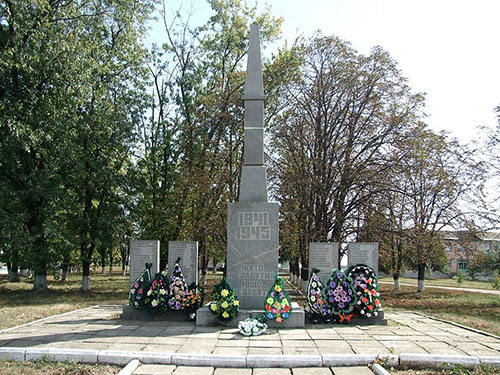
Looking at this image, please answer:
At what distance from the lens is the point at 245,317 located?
8406 mm

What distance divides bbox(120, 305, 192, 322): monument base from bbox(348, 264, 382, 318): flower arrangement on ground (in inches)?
141

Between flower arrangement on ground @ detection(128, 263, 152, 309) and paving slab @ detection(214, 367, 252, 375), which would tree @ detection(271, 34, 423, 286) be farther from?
paving slab @ detection(214, 367, 252, 375)

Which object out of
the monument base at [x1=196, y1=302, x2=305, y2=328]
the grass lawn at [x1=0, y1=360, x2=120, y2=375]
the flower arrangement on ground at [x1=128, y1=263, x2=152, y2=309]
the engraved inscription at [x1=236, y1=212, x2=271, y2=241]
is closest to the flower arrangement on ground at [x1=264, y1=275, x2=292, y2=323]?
the monument base at [x1=196, y1=302, x2=305, y2=328]

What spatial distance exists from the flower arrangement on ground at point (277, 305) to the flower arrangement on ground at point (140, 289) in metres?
2.65

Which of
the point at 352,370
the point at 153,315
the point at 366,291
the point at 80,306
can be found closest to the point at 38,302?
the point at 80,306

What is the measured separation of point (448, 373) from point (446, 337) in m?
2.28

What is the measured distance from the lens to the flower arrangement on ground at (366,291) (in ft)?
29.7

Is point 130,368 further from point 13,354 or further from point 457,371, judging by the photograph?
Result: point 457,371

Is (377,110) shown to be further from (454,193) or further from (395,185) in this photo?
(454,193)

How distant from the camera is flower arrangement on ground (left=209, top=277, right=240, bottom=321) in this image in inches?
325

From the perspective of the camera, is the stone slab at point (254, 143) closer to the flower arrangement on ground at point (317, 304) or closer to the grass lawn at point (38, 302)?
the flower arrangement on ground at point (317, 304)

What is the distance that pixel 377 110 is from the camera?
17.6 m

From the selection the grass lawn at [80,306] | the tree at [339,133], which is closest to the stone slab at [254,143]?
the grass lawn at [80,306]

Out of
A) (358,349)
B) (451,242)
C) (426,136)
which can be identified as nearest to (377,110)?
(426,136)
